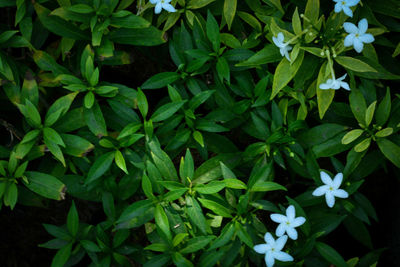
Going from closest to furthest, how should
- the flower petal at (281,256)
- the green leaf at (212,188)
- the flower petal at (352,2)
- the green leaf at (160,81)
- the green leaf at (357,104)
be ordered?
the flower petal at (352,2), the flower petal at (281,256), the green leaf at (212,188), the green leaf at (357,104), the green leaf at (160,81)

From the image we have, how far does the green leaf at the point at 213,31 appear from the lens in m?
2.12

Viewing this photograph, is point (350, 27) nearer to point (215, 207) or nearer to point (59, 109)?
point (215, 207)

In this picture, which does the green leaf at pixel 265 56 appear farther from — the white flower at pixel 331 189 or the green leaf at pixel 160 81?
the white flower at pixel 331 189

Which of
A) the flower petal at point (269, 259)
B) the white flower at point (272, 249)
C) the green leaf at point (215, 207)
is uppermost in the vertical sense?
the green leaf at point (215, 207)

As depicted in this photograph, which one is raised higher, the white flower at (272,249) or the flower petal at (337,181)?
the flower petal at (337,181)

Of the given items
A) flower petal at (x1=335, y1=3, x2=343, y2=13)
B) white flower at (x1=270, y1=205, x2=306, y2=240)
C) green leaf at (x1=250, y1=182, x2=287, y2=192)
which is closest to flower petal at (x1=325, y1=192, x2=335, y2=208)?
white flower at (x1=270, y1=205, x2=306, y2=240)

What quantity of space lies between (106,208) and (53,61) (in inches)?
34.7

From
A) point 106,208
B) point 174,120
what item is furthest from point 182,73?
point 106,208

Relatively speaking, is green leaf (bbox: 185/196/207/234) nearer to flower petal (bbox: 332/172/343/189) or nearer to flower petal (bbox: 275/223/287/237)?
flower petal (bbox: 275/223/287/237)

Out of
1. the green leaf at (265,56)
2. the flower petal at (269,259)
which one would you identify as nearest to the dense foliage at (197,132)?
the green leaf at (265,56)

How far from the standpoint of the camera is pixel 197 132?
2.16 m

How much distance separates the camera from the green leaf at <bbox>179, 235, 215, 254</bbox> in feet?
6.64

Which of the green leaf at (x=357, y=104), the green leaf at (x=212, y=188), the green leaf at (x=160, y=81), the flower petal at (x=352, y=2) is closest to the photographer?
the flower petal at (x=352, y=2)

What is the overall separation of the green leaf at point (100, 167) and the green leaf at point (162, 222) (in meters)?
0.35
